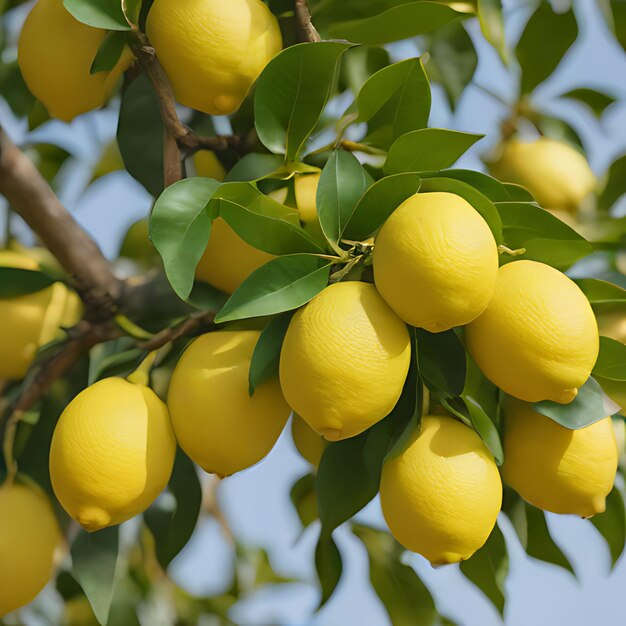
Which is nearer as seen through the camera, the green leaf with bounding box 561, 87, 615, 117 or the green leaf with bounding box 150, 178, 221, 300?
the green leaf with bounding box 150, 178, 221, 300

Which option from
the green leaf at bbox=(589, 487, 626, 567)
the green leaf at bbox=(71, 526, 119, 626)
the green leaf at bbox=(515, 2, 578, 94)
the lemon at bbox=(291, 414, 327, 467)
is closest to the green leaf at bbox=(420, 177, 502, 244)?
the lemon at bbox=(291, 414, 327, 467)

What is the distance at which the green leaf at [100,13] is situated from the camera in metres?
0.75

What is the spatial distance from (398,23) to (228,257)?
0.86 ft

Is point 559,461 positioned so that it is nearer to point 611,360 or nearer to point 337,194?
point 611,360

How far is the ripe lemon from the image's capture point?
3.41 feet

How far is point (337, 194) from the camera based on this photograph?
2.47 feet

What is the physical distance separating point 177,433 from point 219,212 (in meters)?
0.19

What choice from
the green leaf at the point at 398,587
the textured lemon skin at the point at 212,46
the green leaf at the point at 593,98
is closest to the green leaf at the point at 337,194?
the textured lemon skin at the point at 212,46

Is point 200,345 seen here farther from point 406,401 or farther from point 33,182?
point 33,182

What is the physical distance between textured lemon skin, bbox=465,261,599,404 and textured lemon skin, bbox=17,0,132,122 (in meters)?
0.42

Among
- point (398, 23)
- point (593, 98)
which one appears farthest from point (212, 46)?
point (593, 98)

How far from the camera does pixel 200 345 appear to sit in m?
0.79

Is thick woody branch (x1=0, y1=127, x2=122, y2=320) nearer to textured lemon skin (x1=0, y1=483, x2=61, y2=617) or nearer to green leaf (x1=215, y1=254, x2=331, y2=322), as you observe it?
textured lemon skin (x1=0, y1=483, x2=61, y2=617)

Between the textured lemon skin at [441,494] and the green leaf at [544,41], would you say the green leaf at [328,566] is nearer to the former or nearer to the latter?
the textured lemon skin at [441,494]
